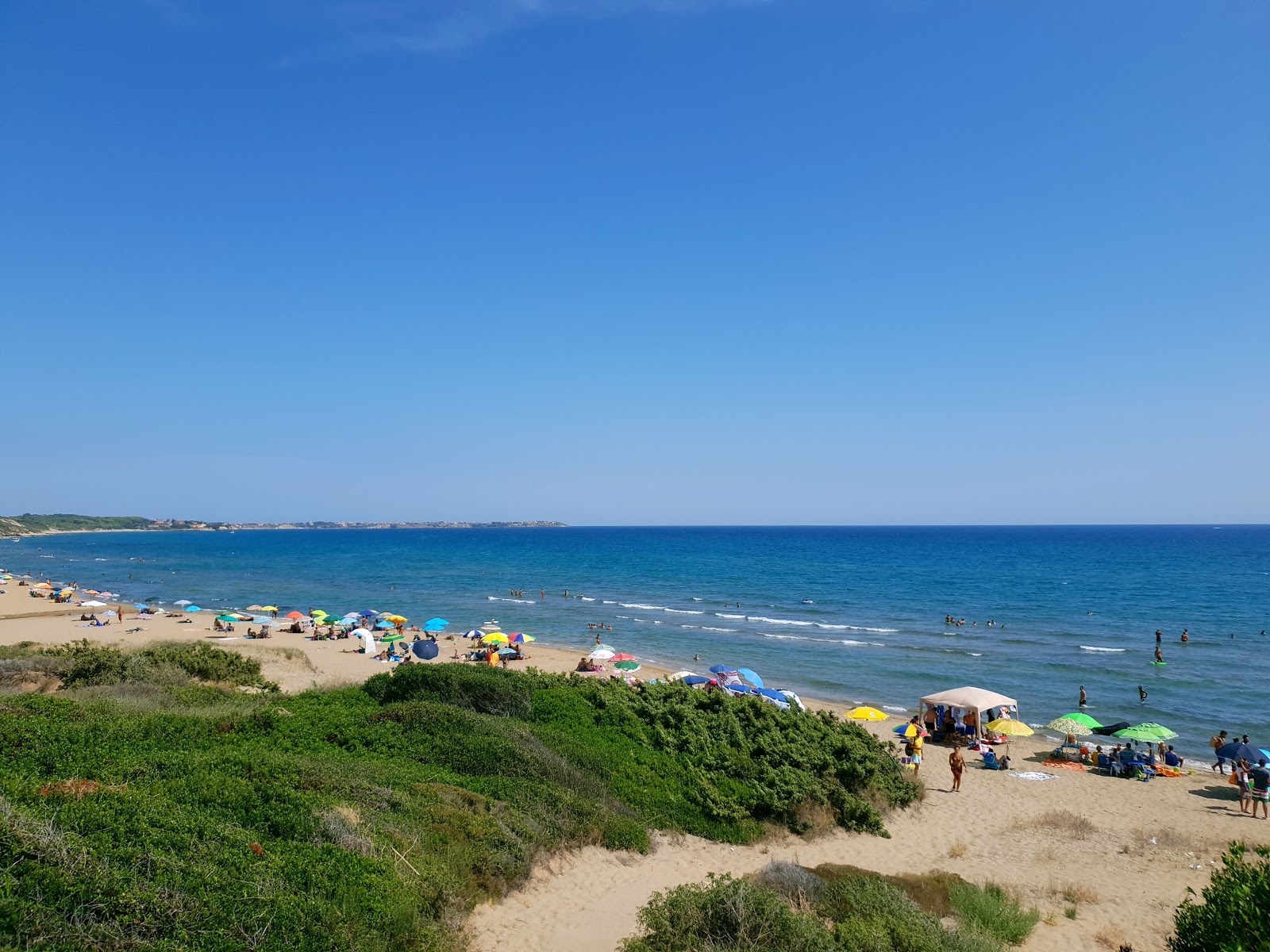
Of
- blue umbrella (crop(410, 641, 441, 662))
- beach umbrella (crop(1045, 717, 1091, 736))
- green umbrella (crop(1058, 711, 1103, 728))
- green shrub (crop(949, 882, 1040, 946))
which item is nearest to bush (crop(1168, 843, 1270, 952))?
green shrub (crop(949, 882, 1040, 946))

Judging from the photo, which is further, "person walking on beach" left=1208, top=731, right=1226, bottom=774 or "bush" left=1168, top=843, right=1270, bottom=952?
"person walking on beach" left=1208, top=731, right=1226, bottom=774

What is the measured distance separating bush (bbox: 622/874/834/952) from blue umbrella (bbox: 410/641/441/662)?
941 inches

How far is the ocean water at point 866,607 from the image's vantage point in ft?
101

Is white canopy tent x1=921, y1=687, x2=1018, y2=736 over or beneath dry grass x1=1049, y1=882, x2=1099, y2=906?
over

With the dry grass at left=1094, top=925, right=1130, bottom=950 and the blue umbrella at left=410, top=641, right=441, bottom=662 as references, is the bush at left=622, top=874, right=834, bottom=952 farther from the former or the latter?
the blue umbrella at left=410, top=641, right=441, bottom=662

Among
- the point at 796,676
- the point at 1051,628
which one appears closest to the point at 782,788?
the point at 796,676

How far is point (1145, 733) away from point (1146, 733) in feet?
0.08

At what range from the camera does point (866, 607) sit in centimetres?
5406

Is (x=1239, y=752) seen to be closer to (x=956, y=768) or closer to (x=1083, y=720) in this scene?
(x=1083, y=720)

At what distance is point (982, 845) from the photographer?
572 inches

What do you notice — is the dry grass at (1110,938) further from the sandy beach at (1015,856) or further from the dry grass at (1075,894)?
the dry grass at (1075,894)

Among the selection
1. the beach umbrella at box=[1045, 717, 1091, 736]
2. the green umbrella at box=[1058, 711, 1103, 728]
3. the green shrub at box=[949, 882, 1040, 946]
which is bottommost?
the beach umbrella at box=[1045, 717, 1091, 736]

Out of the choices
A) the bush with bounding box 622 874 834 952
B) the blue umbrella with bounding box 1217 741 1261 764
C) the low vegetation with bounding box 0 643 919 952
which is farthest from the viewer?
the blue umbrella with bounding box 1217 741 1261 764

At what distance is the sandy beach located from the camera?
8.82m
